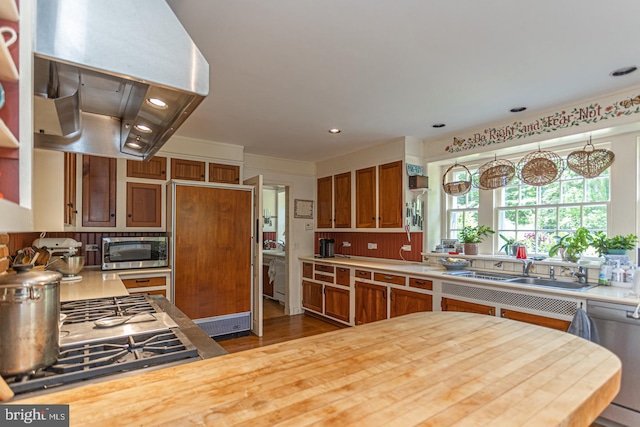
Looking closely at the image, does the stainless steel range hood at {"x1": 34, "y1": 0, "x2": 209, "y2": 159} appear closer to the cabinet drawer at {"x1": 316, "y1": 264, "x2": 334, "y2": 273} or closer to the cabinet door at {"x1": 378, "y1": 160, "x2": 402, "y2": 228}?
the cabinet door at {"x1": 378, "y1": 160, "x2": 402, "y2": 228}

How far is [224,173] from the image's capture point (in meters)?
4.29

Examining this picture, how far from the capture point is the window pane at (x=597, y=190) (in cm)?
291

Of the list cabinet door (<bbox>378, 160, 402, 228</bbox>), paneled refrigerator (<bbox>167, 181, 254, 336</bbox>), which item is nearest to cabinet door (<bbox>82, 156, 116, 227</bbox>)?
paneled refrigerator (<bbox>167, 181, 254, 336</bbox>)

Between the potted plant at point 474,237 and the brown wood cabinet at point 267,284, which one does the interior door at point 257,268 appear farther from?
the potted plant at point 474,237

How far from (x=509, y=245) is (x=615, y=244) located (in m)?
0.91

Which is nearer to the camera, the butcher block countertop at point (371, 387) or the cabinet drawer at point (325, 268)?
the butcher block countertop at point (371, 387)

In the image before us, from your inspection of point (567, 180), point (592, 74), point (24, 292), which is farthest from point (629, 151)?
point (24, 292)

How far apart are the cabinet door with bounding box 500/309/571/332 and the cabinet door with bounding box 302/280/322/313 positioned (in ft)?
8.42

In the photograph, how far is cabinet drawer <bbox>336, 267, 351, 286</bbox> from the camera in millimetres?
4273

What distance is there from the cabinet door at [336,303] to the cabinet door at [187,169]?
223cm

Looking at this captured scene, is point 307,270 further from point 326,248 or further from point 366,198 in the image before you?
point 366,198

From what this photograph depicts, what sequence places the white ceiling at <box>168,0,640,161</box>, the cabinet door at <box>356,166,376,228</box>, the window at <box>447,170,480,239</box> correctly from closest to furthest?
the white ceiling at <box>168,0,640,161</box>, the window at <box>447,170,480,239</box>, the cabinet door at <box>356,166,376,228</box>

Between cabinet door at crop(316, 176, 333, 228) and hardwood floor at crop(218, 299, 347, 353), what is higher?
cabinet door at crop(316, 176, 333, 228)

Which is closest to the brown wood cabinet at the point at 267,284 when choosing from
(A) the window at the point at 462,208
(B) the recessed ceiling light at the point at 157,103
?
(A) the window at the point at 462,208
